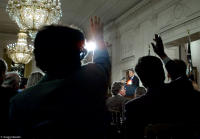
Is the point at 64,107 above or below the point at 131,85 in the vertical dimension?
below

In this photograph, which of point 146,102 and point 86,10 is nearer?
point 146,102

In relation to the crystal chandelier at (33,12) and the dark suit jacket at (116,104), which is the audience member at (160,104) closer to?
the dark suit jacket at (116,104)

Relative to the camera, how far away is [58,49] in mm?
1089

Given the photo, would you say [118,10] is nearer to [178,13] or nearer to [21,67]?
[178,13]

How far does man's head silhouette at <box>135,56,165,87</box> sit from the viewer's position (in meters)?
1.59

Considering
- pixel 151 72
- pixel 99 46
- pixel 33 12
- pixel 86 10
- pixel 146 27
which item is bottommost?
pixel 151 72

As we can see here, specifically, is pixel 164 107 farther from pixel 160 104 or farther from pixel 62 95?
pixel 62 95

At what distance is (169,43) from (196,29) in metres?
1.23

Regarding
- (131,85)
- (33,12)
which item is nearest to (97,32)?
(33,12)

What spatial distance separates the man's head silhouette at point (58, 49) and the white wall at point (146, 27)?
5.35 meters

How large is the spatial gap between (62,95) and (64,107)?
5cm

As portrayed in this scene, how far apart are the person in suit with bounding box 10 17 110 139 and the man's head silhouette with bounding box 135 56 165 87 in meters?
0.52

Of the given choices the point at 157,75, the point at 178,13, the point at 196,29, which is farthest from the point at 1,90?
the point at 178,13

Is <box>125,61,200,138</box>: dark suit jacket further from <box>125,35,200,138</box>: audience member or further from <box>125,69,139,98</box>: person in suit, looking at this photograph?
<box>125,69,139,98</box>: person in suit
